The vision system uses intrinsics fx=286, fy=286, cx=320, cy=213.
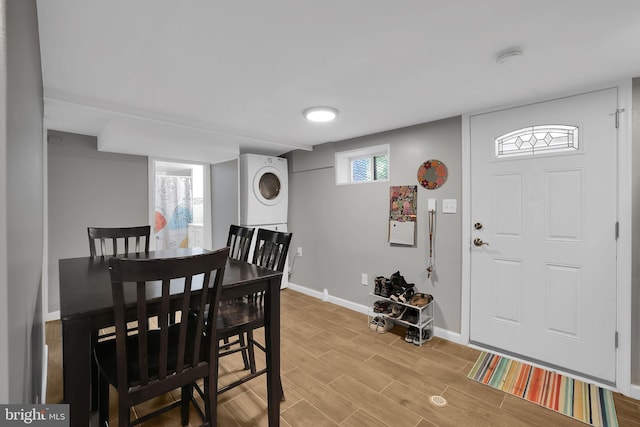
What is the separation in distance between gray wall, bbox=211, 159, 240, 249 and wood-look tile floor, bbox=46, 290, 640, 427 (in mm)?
1824

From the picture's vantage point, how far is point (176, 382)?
47.9 inches

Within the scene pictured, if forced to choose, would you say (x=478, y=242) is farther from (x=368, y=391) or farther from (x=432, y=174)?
(x=368, y=391)

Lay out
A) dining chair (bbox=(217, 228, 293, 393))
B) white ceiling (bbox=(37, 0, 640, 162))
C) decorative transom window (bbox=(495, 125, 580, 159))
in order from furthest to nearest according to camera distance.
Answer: decorative transom window (bbox=(495, 125, 580, 159))
dining chair (bbox=(217, 228, 293, 393))
white ceiling (bbox=(37, 0, 640, 162))

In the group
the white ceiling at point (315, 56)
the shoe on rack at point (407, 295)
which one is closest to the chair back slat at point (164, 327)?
the white ceiling at point (315, 56)

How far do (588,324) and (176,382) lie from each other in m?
2.63

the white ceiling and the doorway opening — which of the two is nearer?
the white ceiling

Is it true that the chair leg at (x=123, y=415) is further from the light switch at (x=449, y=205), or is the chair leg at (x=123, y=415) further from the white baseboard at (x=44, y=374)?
the light switch at (x=449, y=205)

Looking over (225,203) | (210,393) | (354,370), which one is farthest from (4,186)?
(225,203)

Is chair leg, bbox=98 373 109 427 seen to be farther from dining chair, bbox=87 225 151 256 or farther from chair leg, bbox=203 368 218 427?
dining chair, bbox=87 225 151 256

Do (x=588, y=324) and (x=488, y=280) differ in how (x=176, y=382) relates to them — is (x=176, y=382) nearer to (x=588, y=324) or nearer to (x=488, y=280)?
(x=488, y=280)

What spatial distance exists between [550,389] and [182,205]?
4.64 metres

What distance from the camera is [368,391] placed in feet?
6.47

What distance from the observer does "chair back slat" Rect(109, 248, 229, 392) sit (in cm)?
104

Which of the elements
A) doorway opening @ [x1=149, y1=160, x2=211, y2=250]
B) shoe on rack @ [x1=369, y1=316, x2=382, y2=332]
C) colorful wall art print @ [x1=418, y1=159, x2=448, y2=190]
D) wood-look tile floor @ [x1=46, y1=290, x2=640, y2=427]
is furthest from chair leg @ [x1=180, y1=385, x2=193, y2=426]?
doorway opening @ [x1=149, y1=160, x2=211, y2=250]
